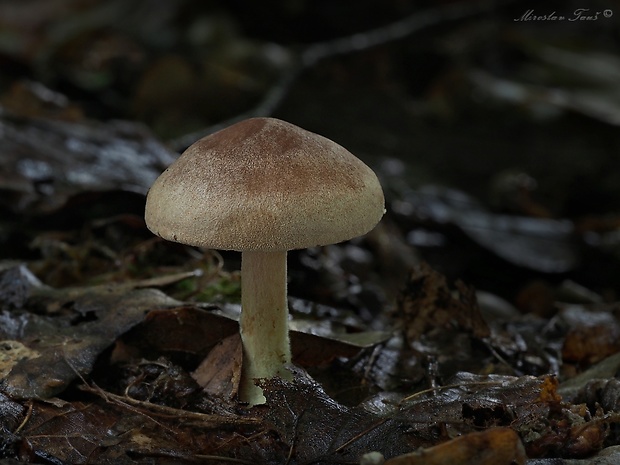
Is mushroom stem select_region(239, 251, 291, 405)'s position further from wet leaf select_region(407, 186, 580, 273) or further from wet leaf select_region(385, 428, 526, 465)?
wet leaf select_region(407, 186, 580, 273)

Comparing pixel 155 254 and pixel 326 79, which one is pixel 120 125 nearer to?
pixel 155 254

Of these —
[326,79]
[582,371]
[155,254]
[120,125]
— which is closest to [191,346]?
[155,254]

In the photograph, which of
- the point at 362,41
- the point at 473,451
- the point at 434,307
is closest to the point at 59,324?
the point at 434,307

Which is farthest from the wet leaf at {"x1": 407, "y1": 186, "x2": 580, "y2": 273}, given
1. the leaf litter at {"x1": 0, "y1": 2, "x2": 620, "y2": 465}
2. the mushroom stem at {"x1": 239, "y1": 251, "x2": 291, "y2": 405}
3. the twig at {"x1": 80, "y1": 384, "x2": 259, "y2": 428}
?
the twig at {"x1": 80, "y1": 384, "x2": 259, "y2": 428}

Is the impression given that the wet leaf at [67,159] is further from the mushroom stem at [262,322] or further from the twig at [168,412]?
the twig at [168,412]

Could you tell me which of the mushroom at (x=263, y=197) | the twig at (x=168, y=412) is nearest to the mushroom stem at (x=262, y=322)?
the mushroom at (x=263, y=197)

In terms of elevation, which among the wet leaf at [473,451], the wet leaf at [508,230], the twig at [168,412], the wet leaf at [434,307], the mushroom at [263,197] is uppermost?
the mushroom at [263,197]
